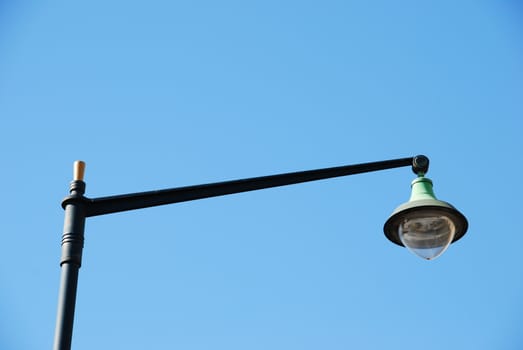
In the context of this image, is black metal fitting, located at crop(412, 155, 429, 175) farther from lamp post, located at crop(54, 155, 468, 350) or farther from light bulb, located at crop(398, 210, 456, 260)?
light bulb, located at crop(398, 210, 456, 260)

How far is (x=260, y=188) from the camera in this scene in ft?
22.4

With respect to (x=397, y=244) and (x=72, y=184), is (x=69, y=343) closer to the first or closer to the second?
(x=72, y=184)

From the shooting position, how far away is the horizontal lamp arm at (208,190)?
628cm

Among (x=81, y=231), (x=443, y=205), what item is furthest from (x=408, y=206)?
(x=81, y=231)

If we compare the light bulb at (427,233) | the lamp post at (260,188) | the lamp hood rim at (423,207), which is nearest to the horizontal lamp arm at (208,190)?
the lamp post at (260,188)

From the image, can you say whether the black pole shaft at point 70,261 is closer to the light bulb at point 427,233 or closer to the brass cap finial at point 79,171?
the brass cap finial at point 79,171

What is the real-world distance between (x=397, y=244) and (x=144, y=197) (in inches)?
97.5

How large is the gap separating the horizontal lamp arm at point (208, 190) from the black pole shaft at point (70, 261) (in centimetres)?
7

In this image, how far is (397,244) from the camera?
7824mm

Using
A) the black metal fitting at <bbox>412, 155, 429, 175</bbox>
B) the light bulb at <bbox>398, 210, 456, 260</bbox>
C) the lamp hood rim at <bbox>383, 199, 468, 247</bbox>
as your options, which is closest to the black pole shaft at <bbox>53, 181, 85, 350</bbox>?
the lamp hood rim at <bbox>383, 199, 468, 247</bbox>

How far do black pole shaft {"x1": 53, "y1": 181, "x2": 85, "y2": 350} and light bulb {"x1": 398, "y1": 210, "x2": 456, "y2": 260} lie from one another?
2.81 metres

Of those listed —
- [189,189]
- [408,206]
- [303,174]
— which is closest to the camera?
[189,189]

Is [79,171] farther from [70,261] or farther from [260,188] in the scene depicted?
[260,188]

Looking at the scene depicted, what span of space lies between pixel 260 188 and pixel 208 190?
427 mm
